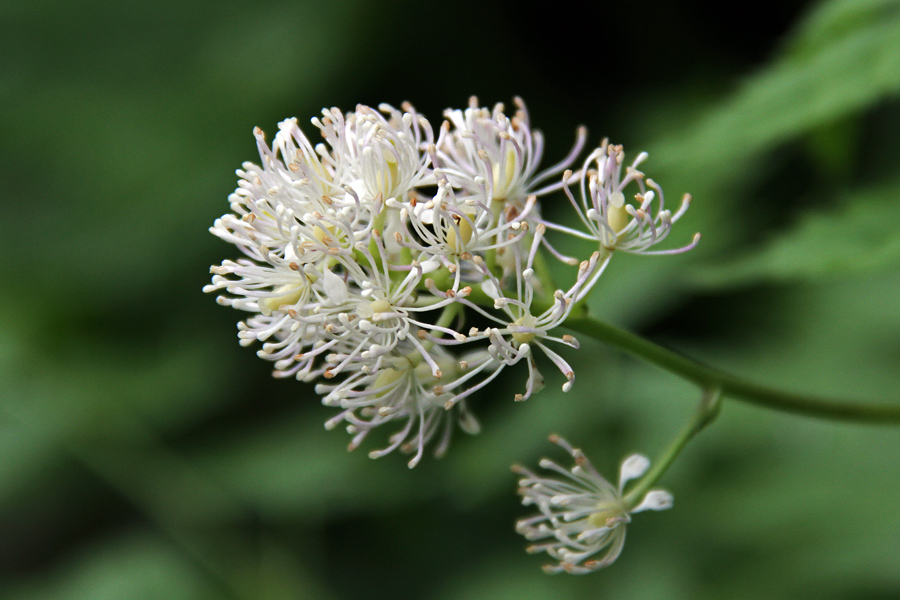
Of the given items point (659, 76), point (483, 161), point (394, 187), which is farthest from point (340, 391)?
point (659, 76)

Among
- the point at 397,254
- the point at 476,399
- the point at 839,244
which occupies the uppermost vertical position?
the point at 397,254

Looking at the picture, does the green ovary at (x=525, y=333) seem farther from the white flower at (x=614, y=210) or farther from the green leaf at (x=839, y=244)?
the green leaf at (x=839, y=244)

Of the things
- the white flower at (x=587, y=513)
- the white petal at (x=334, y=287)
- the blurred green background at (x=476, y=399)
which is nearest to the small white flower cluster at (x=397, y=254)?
the white petal at (x=334, y=287)

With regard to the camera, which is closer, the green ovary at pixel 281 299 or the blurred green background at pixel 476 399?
the green ovary at pixel 281 299

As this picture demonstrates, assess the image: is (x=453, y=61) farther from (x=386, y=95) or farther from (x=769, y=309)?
(x=769, y=309)

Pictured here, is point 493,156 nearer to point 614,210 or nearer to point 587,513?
point 614,210

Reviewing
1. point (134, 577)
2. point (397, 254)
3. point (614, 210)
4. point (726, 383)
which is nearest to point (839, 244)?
point (726, 383)

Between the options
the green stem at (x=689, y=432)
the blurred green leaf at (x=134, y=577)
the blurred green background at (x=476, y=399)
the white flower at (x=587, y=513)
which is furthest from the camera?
the blurred green leaf at (x=134, y=577)
